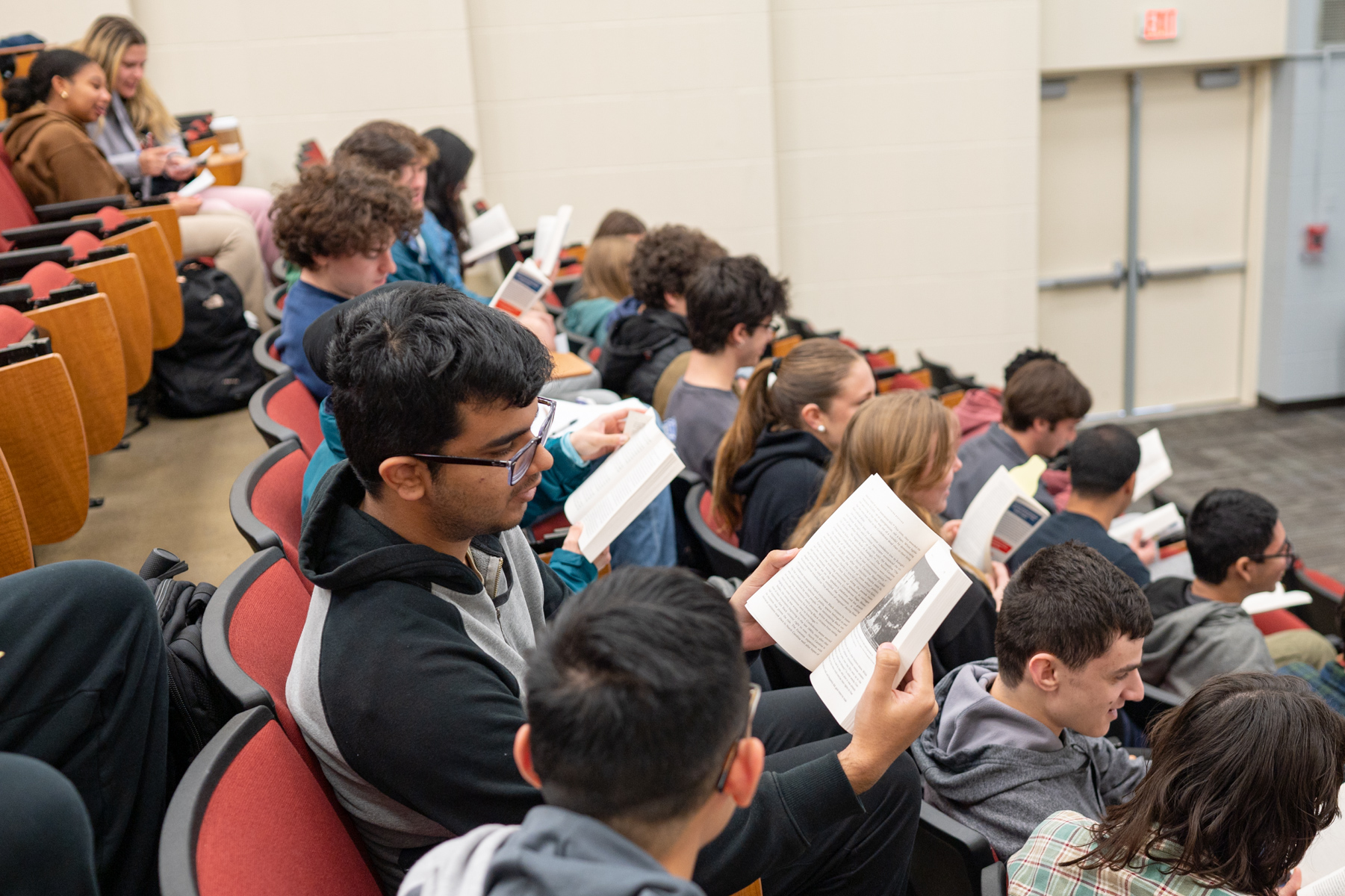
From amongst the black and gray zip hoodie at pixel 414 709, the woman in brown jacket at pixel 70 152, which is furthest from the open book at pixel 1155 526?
the woman in brown jacket at pixel 70 152

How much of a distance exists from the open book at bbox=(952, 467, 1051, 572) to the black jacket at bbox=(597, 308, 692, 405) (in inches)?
44.5

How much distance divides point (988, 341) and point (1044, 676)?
5278 mm

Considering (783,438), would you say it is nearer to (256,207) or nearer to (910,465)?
(910,465)

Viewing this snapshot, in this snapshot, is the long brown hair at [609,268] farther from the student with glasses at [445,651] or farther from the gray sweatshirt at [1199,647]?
the student with glasses at [445,651]

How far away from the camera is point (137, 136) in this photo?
4160 mm

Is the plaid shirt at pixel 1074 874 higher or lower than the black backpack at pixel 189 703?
lower

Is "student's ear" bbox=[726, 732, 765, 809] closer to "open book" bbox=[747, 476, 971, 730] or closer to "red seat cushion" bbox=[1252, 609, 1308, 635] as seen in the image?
"open book" bbox=[747, 476, 971, 730]

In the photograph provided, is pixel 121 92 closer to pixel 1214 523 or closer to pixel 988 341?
pixel 1214 523

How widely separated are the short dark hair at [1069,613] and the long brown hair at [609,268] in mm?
2621

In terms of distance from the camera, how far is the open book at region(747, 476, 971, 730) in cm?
133

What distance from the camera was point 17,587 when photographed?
1.04 metres

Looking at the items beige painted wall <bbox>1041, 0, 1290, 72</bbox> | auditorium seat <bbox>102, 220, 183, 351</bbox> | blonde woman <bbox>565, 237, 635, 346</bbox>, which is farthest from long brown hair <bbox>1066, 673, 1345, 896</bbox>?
beige painted wall <bbox>1041, 0, 1290, 72</bbox>

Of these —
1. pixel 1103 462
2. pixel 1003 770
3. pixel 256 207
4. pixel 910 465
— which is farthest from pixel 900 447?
pixel 256 207

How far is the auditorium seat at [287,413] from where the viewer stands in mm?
1922
